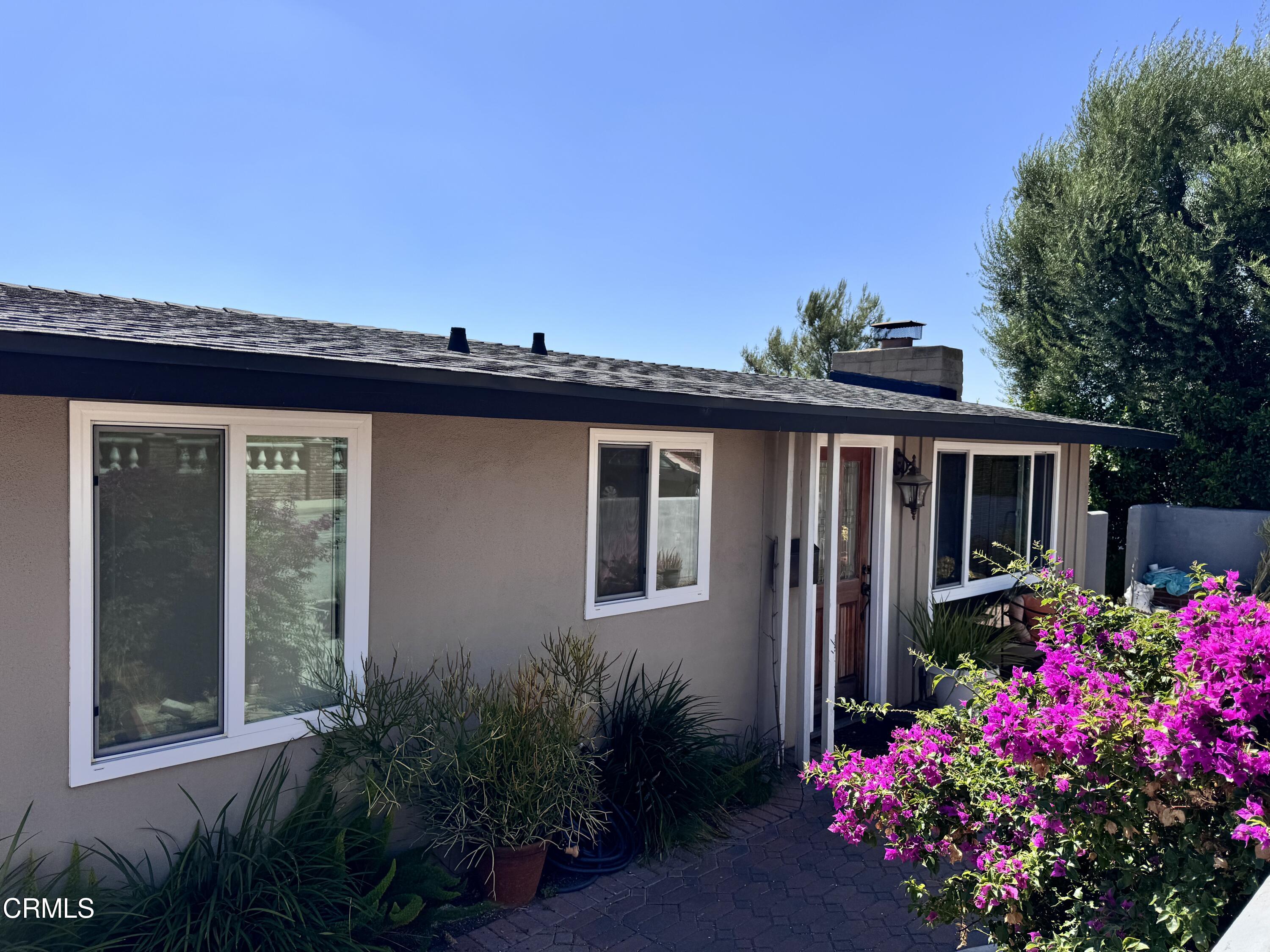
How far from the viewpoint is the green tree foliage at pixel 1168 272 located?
42.1 feet

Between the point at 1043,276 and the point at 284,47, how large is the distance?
13.8 m

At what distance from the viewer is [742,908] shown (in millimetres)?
4191

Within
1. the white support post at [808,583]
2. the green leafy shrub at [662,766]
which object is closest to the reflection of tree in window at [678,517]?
the green leafy shrub at [662,766]

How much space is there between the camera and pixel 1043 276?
1556cm

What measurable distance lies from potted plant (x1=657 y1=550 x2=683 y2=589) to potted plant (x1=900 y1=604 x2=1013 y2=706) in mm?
2282

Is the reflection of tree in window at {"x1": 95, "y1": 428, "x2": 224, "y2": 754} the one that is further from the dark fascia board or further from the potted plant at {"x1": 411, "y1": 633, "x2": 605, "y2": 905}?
the potted plant at {"x1": 411, "y1": 633, "x2": 605, "y2": 905}

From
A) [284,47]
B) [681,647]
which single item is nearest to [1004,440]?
[681,647]

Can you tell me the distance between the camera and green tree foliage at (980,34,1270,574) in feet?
42.1

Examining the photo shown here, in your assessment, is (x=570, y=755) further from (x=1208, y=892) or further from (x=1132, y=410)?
(x=1132, y=410)

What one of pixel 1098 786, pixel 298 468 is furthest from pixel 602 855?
pixel 1098 786

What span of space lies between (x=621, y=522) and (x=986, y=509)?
4780mm

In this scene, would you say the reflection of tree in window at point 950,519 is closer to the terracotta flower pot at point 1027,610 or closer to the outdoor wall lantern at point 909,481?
the outdoor wall lantern at point 909,481

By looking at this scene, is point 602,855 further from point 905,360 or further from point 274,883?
point 905,360

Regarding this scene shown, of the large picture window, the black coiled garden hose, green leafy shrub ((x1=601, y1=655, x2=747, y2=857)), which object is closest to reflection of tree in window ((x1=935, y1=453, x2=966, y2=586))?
the large picture window
